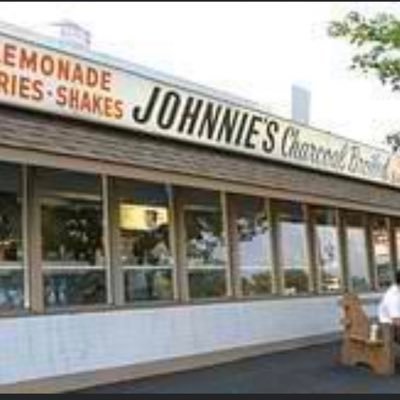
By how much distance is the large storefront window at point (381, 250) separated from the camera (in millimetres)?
28234

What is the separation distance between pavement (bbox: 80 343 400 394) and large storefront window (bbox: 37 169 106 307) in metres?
1.41

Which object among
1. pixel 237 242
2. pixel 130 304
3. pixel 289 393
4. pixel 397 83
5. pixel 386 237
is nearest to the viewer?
pixel 289 393

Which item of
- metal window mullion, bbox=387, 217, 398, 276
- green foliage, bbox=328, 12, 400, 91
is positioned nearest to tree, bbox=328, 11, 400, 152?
green foliage, bbox=328, 12, 400, 91

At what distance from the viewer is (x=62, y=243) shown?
1620 centimetres

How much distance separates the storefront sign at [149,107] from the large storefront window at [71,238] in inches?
51.4

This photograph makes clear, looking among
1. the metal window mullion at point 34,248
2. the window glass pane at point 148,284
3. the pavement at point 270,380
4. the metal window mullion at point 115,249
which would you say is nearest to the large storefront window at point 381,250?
the pavement at point 270,380

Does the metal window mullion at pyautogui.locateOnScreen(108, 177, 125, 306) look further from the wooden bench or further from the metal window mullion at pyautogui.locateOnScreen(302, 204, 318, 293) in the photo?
the metal window mullion at pyautogui.locateOnScreen(302, 204, 318, 293)

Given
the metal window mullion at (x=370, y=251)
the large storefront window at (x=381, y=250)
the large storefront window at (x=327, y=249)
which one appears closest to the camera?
the large storefront window at (x=327, y=249)

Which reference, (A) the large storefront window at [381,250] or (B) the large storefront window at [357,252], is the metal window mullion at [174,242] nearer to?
(B) the large storefront window at [357,252]

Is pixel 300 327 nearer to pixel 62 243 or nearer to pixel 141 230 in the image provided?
pixel 141 230

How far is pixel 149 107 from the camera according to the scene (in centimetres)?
1606

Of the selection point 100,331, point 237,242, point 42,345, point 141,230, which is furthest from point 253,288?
point 42,345

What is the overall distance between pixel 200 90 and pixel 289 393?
5.34 m

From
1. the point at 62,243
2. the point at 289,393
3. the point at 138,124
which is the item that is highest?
the point at 138,124
